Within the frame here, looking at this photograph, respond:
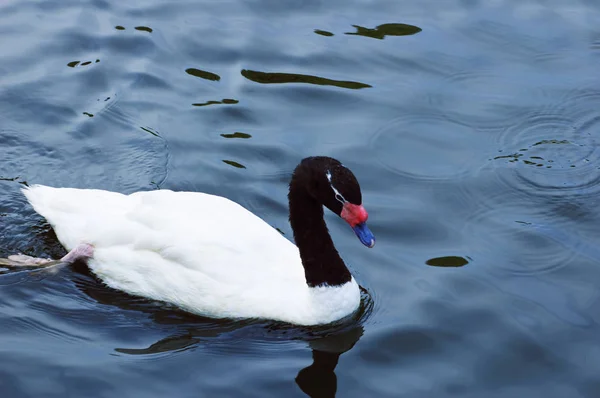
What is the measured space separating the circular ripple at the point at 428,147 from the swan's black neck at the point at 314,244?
218cm

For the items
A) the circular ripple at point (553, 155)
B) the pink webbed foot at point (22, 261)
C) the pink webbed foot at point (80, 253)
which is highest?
the circular ripple at point (553, 155)

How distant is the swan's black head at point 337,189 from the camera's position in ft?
25.0

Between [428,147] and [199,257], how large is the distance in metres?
3.30

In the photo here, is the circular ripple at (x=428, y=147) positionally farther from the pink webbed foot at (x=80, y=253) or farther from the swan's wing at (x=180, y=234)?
the pink webbed foot at (x=80, y=253)

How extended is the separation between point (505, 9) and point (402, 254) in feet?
17.5

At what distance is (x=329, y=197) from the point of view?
25.5 feet

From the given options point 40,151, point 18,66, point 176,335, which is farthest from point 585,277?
point 18,66

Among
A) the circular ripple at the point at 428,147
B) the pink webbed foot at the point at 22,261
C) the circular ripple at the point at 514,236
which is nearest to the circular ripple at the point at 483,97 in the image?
the circular ripple at the point at 428,147

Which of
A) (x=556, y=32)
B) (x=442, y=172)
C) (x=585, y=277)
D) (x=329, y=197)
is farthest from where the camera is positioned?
(x=556, y=32)

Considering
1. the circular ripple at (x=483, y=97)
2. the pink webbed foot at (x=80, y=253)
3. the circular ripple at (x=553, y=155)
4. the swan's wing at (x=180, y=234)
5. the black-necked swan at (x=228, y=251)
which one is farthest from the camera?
the circular ripple at (x=483, y=97)

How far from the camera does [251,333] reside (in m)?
7.93

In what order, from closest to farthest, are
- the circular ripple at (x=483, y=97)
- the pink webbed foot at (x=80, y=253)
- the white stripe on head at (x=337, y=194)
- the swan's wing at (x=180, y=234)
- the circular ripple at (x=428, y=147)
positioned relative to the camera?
1. the white stripe on head at (x=337, y=194)
2. the swan's wing at (x=180, y=234)
3. the pink webbed foot at (x=80, y=253)
4. the circular ripple at (x=428, y=147)
5. the circular ripple at (x=483, y=97)

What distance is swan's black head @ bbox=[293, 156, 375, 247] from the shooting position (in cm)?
763

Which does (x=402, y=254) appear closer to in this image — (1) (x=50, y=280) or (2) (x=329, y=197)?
(2) (x=329, y=197)
